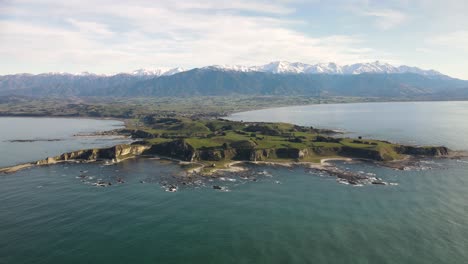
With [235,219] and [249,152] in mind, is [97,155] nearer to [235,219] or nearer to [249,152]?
[249,152]

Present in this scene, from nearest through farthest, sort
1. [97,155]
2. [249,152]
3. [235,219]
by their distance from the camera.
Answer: [235,219] → [249,152] → [97,155]

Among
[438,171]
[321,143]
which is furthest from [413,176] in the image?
[321,143]

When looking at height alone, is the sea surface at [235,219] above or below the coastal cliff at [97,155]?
below

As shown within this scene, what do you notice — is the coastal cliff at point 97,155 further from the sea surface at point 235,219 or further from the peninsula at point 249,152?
the sea surface at point 235,219

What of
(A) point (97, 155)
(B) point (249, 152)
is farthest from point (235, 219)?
(A) point (97, 155)

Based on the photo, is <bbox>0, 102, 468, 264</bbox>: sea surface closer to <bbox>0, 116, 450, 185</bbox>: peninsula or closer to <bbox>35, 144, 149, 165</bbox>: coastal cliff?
<bbox>0, 116, 450, 185</bbox>: peninsula

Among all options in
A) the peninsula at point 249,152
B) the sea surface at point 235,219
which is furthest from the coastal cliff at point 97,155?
the sea surface at point 235,219

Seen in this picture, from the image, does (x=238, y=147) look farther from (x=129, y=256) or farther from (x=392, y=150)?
(x=129, y=256)

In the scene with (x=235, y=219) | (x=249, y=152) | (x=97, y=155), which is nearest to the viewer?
(x=235, y=219)

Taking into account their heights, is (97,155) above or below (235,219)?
above

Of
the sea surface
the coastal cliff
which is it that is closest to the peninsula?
the coastal cliff
